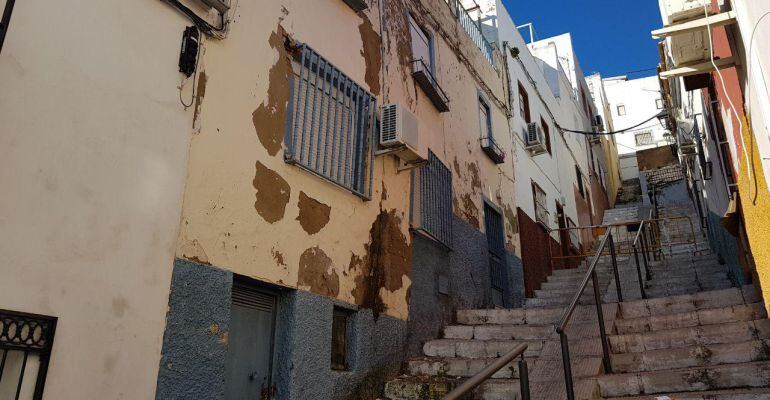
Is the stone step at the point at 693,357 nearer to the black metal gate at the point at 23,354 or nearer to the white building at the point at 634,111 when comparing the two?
the black metal gate at the point at 23,354

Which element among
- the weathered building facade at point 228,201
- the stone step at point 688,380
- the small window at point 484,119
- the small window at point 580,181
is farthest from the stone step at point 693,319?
the small window at point 580,181

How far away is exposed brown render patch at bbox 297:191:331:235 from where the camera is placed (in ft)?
17.1

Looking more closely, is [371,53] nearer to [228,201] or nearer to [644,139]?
[228,201]

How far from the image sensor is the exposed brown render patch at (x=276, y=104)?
16.3ft

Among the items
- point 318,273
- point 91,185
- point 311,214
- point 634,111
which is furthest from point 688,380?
point 634,111

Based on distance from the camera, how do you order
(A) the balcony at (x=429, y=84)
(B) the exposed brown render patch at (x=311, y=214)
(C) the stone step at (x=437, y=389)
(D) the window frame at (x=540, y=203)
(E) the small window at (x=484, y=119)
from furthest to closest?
(D) the window frame at (x=540, y=203), (E) the small window at (x=484, y=119), (A) the balcony at (x=429, y=84), (B) the exposed brown render patch at (x=311, y=214), (C) the stone step at (x=437, y=389)

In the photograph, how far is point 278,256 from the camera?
4.85 meters

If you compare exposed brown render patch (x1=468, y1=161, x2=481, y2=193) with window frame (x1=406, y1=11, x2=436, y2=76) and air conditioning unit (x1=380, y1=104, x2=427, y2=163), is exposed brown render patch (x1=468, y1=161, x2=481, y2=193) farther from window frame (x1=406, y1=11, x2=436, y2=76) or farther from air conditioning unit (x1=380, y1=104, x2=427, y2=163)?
air conditioning unit (x1=380, y1=104, x2=427, y2=163)

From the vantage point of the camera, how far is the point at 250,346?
467 centimetres

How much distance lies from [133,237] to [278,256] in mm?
1390

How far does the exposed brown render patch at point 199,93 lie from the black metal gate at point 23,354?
182 centimetres

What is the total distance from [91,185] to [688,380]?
459 cm

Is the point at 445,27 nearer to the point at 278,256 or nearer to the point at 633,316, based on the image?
the point at 633,316

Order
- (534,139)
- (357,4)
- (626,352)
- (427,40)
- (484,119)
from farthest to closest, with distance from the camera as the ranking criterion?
(534,139)
(484,119)
(427,40)
(357,4)
(626,352)
